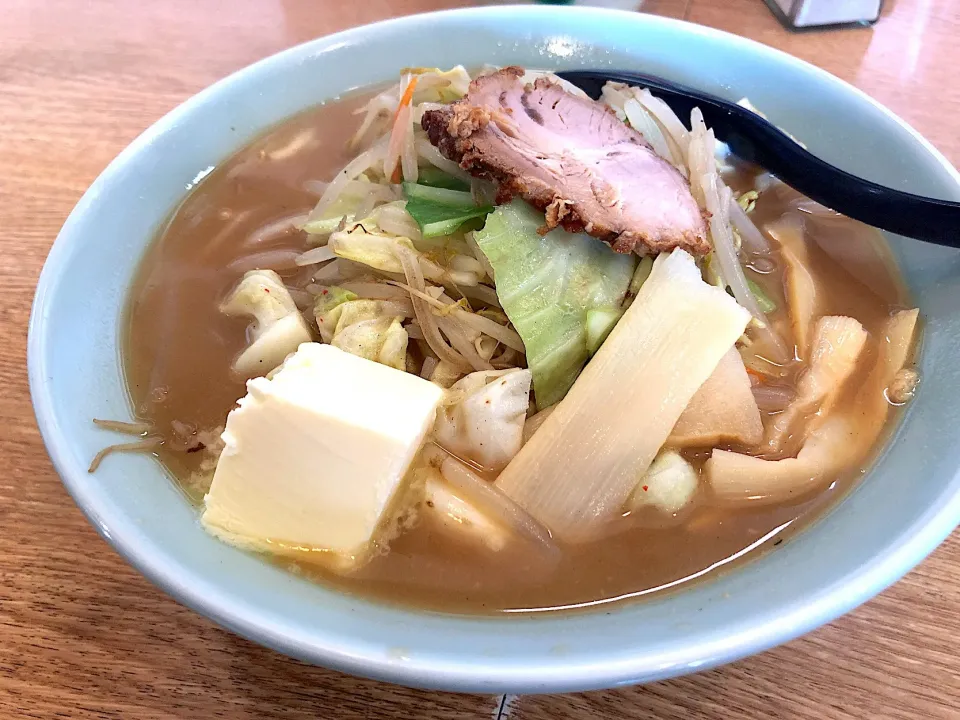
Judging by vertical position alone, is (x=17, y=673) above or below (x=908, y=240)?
below

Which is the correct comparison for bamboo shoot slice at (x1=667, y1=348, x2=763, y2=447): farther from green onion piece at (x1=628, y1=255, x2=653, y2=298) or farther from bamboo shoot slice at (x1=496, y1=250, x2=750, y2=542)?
green onion piece at (x1=628, y1=255, x2=653, y2=298)

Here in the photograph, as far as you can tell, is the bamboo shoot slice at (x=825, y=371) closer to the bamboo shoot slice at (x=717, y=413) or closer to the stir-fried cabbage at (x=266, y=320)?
the bamboo shoot slice at (x=717, y=413)

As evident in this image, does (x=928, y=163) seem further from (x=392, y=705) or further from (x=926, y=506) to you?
(x=392, y=705)

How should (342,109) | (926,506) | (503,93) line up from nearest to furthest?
(926,506), (503,93), (342,109)

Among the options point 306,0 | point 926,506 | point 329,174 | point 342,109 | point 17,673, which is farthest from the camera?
point 306,0

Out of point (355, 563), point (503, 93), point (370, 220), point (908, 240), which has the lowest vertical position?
point (355, 563)

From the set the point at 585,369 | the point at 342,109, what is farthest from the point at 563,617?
the point at 342,109

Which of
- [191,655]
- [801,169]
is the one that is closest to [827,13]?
[801,169]
